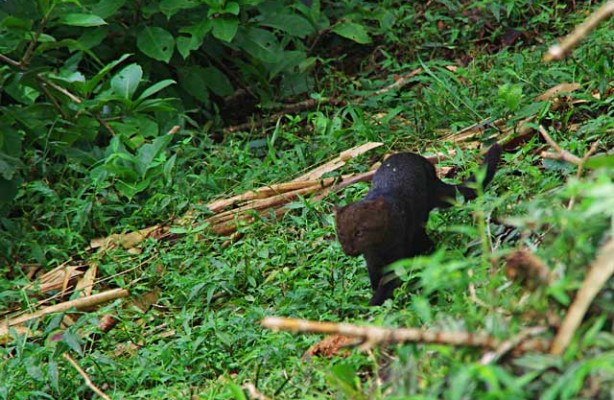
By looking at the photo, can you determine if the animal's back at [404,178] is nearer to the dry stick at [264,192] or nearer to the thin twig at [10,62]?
the dry stick at [264,192]

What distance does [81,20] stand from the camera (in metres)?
6.96

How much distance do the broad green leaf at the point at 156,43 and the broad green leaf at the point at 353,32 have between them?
1504 mm

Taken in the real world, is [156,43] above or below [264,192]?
above

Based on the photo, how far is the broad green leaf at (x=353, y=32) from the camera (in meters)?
8.32

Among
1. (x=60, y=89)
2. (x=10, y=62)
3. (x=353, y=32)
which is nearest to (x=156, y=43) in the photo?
(x=60, y=89)

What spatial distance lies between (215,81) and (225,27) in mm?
636

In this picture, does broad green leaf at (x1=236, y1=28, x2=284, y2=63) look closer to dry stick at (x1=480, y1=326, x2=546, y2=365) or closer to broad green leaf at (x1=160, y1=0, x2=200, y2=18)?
broad green leaf at (x1=160, y1=0, x2=200, y2=18)

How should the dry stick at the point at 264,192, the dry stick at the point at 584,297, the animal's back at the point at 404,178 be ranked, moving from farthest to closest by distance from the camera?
the dry stick at the point at 264,192
the animal's back at the point at 404,178
the dry stick at the point at 584,297

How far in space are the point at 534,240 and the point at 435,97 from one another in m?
2.96

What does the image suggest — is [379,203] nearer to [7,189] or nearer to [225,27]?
[7,189]

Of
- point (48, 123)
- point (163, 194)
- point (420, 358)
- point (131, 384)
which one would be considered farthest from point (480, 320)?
point (48, 123)

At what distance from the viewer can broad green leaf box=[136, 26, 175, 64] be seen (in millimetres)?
7520

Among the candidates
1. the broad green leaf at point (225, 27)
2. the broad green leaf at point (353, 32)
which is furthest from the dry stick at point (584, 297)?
the broad green leaf at point (353, 32)

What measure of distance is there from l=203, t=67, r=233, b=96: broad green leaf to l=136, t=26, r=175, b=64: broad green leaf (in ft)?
1.53
